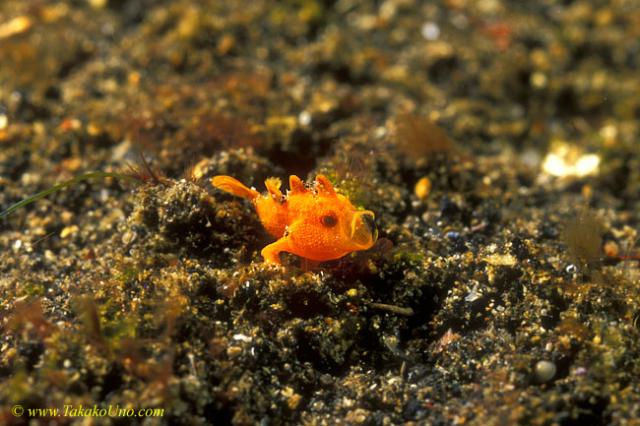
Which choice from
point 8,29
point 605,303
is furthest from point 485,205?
point 8,29

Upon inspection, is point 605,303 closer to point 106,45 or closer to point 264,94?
point 264,94

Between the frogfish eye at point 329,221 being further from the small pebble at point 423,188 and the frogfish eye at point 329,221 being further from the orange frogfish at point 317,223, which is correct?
the small pebble at point 423,188

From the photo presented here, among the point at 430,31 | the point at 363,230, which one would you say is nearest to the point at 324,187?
the point at 363,230

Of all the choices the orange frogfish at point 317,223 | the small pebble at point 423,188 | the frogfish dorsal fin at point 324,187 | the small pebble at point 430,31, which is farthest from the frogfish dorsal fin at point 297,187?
the small pebble at point 430,31

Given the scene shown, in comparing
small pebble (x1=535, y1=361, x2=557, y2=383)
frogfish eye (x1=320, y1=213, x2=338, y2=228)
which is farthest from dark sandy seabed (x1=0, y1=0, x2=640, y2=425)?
frogfish eye (x1=320, y1=213, x2=338, y2=228)

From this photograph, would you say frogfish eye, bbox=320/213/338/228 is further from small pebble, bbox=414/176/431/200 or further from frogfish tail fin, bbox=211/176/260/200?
small pebble, bbox=414/176/431/200
